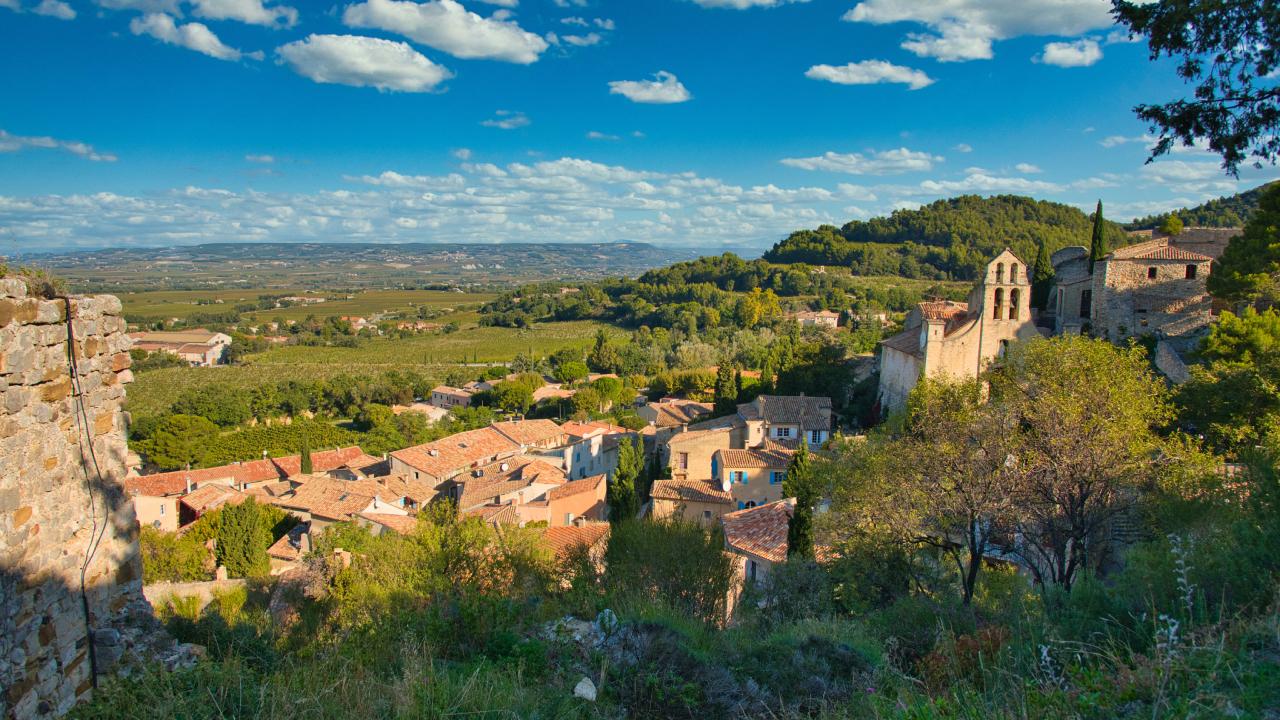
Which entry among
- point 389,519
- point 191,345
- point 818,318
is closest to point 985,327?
point 389,519

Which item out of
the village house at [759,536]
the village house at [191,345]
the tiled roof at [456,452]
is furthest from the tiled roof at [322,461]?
the village house at [191,345]

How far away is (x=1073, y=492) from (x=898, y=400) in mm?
18758

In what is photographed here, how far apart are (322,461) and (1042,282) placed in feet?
117

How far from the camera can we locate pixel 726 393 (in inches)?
1409

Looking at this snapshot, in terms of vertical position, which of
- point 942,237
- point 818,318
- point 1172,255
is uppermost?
point 942,237

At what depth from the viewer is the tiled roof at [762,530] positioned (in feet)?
51.0

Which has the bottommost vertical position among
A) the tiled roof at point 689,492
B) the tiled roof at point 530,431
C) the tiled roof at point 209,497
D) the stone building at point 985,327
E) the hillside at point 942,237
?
the tiled roof at point 209,497

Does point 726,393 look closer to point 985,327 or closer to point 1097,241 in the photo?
point 985,327

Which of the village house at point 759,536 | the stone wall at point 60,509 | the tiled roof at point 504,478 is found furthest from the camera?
the tiled roof at point 504,478

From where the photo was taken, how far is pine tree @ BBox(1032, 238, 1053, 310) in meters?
33.0

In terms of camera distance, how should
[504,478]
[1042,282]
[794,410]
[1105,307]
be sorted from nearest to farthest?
[1105,307] → [504,478] → [794,410] → [1042,282]

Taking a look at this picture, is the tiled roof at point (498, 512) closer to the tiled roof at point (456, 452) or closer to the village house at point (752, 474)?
the village house at point (752, 474)

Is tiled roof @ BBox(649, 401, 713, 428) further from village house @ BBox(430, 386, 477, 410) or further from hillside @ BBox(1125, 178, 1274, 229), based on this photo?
hillside @ BBox(1125, 178, 1274, 229)

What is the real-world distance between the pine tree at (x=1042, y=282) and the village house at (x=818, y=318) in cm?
2577
